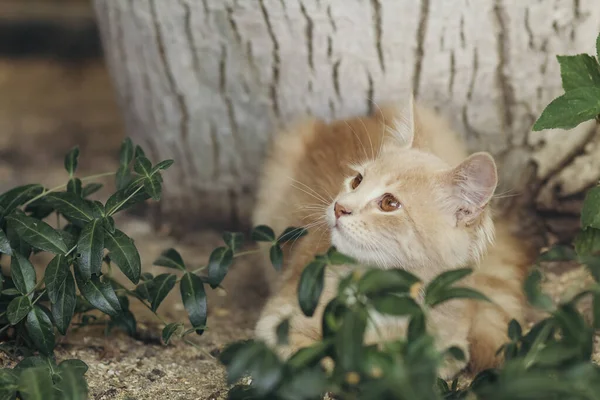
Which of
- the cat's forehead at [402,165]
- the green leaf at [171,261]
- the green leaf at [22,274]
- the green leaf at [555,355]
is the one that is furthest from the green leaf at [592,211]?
the green leaf at [22,274]

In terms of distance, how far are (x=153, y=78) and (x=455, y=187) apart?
1.46 metres

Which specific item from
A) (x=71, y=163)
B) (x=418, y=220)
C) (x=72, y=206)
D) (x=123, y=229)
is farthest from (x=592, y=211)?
(x=123, y=229)

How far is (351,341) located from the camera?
1372mm

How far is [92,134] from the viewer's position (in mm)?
4176

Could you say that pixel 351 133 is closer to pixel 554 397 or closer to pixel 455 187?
pixel 455 187

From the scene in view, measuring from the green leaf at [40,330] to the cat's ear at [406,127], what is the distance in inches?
42.7

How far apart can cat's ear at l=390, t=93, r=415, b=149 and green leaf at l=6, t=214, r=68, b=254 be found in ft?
3.24

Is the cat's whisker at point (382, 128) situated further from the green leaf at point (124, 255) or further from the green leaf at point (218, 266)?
the green leaf at point (124, 255)

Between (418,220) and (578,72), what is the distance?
Result: 1.82 ft

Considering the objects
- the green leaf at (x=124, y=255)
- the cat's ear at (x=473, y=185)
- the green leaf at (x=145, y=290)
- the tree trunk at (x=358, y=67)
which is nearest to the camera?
the cat's ear at (x=473, y=185)

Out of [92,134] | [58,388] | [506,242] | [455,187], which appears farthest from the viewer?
[92,134]

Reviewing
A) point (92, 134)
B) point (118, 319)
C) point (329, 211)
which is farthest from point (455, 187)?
point (92, 134)

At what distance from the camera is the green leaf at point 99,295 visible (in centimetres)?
198

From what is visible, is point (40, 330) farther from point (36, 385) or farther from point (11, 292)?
point (36, 385)
